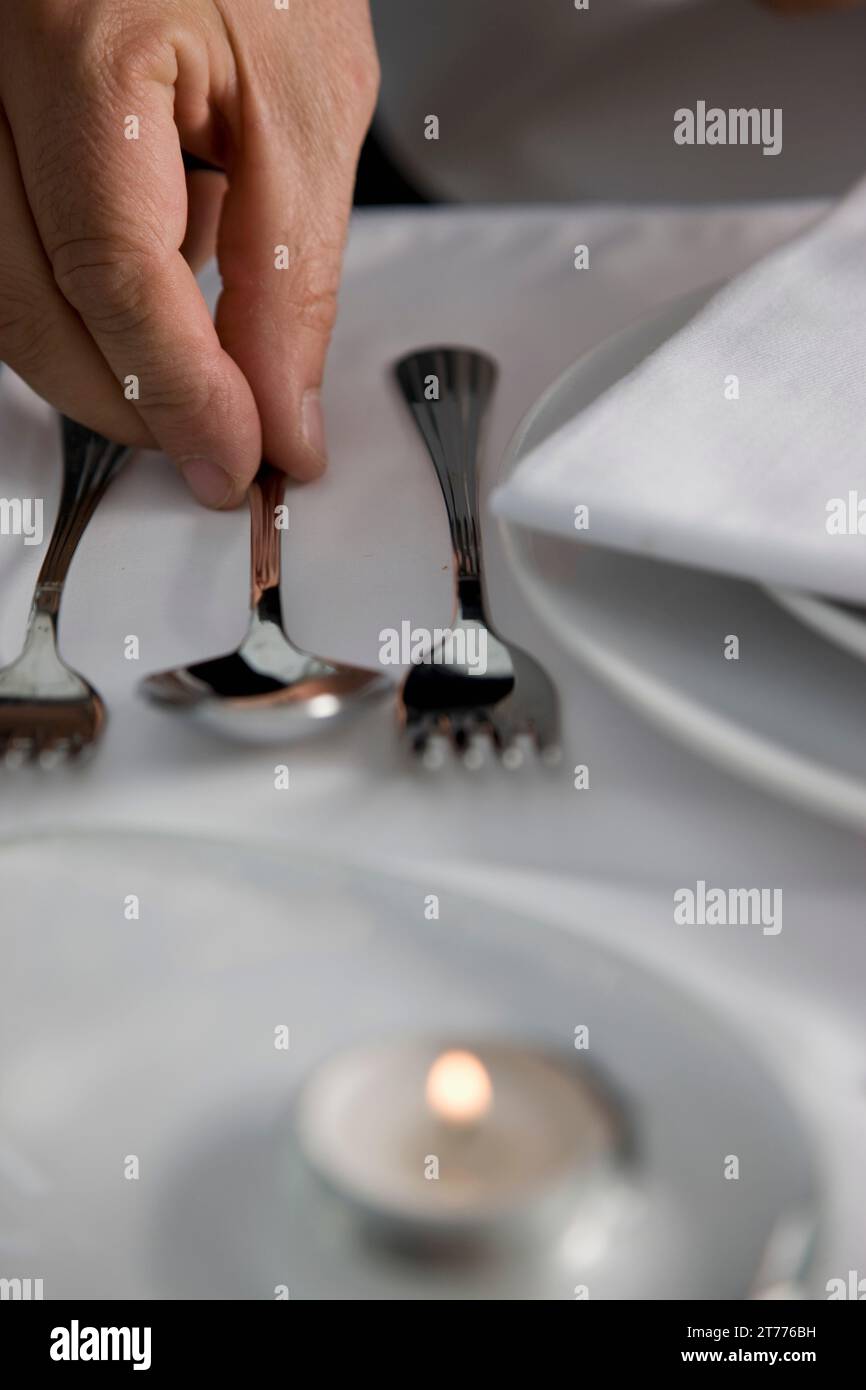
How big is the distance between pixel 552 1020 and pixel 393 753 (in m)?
0.08

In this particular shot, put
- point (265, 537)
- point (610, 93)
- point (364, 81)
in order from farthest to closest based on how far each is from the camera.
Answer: point (610, 93)
point (364, 81)
point (265, 537)

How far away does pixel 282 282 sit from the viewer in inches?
16.5

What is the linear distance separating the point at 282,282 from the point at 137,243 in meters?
0.06

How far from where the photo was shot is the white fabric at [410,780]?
234mm

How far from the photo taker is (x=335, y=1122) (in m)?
0.21

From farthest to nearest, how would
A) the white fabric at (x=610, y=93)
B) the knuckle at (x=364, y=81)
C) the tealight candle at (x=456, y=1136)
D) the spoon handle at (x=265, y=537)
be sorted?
the white fabric at (x=610, y=93), the knuckle at (x=364, y=81), the spoon handle at (x=265, y=537), the tealight candle at (x=456, y=1136)

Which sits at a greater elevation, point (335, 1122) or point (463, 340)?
point (463, 340)

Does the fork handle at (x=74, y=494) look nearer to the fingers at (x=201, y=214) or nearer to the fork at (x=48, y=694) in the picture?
the fork at (x=48, y=694)

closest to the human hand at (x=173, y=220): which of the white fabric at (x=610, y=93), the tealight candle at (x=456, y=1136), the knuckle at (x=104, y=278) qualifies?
the knuckle at (x=104, y=278)

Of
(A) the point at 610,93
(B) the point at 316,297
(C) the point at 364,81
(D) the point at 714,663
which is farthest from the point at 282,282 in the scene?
(A) the point at 610,93

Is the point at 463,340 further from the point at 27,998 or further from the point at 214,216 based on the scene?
the point at 27,998

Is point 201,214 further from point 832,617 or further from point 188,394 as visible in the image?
point 832,617

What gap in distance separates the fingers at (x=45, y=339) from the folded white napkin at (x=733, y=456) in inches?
7.1
